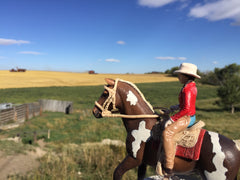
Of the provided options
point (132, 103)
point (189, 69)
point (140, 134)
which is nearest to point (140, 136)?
point (140, 134)

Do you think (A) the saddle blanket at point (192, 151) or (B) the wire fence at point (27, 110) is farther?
(B) the wire fence at point (27, 110)

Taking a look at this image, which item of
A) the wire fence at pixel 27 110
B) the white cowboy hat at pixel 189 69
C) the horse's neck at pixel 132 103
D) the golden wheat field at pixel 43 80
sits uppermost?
the white cowboy hat at pixel 189 69

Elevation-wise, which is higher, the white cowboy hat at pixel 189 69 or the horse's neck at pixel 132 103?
the white cowboy hat at pixel 189 69

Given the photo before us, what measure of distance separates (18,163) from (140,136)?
18.2 feet

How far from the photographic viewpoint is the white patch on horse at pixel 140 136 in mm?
2848

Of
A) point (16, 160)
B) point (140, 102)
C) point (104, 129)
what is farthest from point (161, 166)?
point (104, 129)

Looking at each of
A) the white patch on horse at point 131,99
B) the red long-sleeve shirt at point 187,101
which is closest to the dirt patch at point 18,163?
the white patch on horse at point 131,99

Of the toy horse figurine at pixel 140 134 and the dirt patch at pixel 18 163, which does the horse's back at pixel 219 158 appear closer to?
the toy horse figurine at pixel 140 134

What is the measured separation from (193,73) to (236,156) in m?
1.42

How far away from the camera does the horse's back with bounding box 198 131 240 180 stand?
2.49 m

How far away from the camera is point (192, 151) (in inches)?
102

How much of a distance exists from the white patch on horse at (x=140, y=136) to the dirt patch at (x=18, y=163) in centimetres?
474

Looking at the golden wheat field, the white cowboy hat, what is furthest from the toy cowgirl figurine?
the golden wheat field

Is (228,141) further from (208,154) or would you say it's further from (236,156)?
(208,154)
